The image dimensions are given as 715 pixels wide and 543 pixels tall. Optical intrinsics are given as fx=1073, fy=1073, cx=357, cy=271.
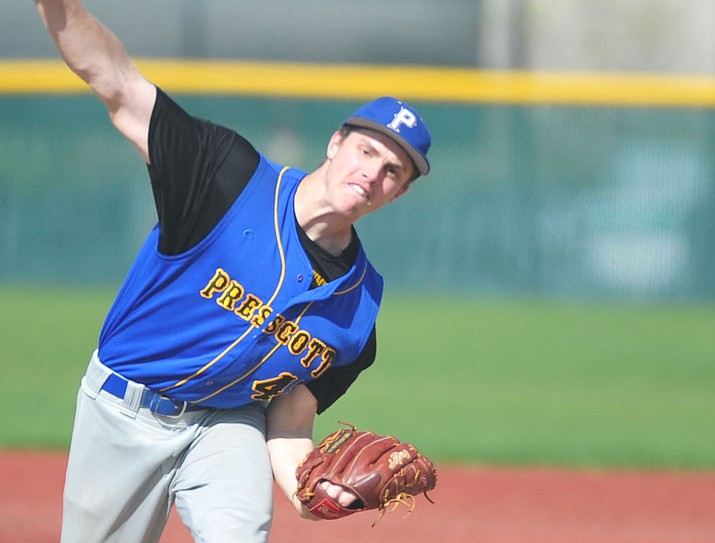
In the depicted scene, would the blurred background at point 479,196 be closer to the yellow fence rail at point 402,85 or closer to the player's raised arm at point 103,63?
the yellow fence rail at point 402,85

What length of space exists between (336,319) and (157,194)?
22.5 inches

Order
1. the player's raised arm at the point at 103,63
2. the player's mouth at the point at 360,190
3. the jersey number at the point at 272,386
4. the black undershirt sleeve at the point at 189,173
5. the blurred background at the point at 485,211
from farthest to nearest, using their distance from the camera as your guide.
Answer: the blurred background at the point at 485,211 < the jersey number at the point at 272,386 < the player's mouth at the point at 360,190 < the black undershirt sleeve at the point at 189,173 < the player's raised arm at the point at 103,63

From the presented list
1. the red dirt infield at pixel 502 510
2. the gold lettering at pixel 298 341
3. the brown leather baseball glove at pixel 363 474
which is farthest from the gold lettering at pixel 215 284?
the red dirt infield at pixel 502 510

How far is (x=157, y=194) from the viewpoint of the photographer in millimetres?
2646

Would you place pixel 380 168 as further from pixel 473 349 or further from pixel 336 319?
pixel 473 349

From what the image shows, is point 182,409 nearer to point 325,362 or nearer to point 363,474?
point 325,362

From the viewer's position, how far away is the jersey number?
2814 mm

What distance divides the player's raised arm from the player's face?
0.49 metres

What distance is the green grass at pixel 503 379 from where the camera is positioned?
6863 millimetres

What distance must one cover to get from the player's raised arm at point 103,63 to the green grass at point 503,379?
4.34m

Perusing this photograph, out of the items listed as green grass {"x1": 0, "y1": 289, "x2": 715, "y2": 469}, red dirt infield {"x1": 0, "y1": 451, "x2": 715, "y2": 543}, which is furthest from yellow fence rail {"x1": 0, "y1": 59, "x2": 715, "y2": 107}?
red dirt infield {"x1": 0, "y1": 451, "x2": 715, "y2": 543}

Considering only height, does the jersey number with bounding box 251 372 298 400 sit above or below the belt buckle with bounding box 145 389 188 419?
above

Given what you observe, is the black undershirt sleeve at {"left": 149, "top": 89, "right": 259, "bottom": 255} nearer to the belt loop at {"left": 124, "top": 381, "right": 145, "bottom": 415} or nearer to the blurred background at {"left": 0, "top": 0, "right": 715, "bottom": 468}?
the belt loop at {"left": 124, "top": 381, "right": 145, "bottom": 415}

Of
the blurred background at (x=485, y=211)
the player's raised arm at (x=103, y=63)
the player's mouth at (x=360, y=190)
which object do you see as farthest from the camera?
the blurred background at (x=485, y=211)
